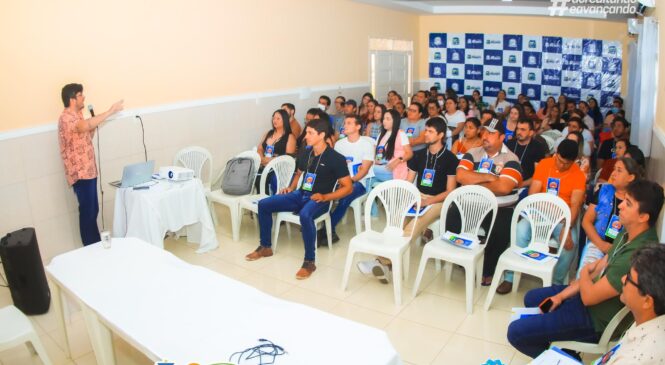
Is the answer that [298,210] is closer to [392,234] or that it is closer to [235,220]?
[235,220]

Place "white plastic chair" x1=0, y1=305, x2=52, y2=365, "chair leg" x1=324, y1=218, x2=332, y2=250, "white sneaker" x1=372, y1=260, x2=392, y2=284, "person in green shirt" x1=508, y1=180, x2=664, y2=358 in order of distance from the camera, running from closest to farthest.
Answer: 1. "person in green shirt" x1=508, y1=180, x2=664, y2=358
2. "white plastic chair" x1=0, y1=305, x2=52, y2=365
3. "white sneaker" x1=372, y1=260, x2=392, y2=284
4. "chair leg" x1=324, y1=218, x2=332, y2=250

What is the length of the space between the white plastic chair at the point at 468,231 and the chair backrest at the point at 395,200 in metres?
0.27

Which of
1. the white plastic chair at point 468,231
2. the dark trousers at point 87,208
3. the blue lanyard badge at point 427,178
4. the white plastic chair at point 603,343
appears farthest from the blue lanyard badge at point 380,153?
the white plastic chair at point 603,343

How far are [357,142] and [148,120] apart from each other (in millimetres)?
2103

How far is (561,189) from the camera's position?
346cm

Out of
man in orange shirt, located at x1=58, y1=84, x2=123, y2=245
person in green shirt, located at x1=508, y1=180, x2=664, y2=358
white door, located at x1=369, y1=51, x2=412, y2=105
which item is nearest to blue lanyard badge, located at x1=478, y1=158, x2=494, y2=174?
person in green shirt, located at x1=508, y1=180, x2=664, y2=358

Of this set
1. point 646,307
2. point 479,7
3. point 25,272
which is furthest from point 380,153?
point 479,7

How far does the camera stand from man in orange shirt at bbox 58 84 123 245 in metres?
3.89

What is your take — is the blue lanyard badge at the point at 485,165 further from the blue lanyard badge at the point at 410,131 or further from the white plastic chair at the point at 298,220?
the blue lanyard badge at the point at 410,131

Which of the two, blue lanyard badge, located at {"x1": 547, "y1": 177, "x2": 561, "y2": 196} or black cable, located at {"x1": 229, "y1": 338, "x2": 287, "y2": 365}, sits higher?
blue lanyard badge, located at {"x1": 547, "y1": 177, "x2": 561, "y2": 196}

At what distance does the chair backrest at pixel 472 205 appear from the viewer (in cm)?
337

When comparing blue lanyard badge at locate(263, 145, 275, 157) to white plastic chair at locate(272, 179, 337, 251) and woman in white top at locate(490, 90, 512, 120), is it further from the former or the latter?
woman in white top at locate(490, 90, 512, 120)

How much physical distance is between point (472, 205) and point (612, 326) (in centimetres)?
141

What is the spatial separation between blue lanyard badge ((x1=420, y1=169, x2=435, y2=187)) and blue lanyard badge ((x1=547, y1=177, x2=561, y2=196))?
871mm
